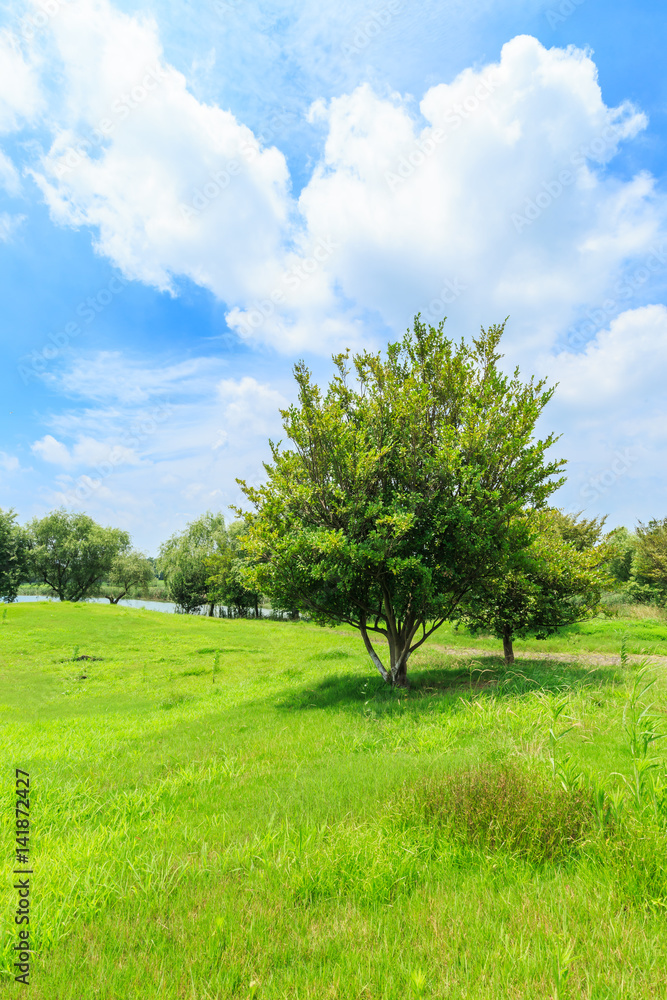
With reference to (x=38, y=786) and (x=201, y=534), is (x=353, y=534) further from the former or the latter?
(x=201, y=534)

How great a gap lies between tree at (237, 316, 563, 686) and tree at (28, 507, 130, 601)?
6429 centimetres

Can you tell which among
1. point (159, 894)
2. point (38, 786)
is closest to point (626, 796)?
point (159, 894)

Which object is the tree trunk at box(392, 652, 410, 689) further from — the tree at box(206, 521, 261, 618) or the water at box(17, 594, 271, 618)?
the water at box(17, 594, 271, 618)

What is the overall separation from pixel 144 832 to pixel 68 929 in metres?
1.97

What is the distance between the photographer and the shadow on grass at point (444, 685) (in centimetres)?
1152

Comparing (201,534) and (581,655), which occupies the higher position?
(201,534)

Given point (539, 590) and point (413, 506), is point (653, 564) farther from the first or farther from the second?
point (413, 506)

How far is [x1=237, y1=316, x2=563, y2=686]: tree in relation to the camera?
1244 centimetres

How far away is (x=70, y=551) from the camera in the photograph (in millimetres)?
67062

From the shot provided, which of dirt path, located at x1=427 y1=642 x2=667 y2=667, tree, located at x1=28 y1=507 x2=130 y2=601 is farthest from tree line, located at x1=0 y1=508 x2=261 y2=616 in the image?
dirt path, located at x1=427 y1=642 x2=667 y2=667

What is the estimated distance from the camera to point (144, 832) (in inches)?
219

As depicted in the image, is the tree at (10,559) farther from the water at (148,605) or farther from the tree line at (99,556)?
the water at (148,605)

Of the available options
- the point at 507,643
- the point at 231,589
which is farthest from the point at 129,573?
the point at 507,643

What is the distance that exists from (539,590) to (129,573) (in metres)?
75.5
